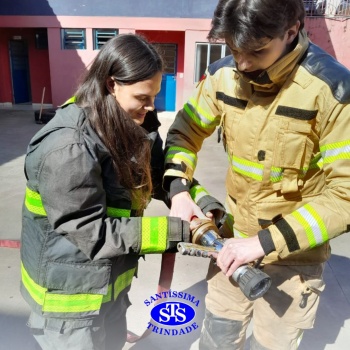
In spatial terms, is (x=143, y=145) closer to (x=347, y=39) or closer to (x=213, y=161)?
(x=213, y=161)

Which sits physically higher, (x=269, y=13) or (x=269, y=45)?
(x=269, y=13)

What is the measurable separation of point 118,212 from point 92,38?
479 inches

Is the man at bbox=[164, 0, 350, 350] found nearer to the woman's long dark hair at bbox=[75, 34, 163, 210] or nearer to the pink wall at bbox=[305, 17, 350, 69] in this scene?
the woman's long dark hair at bbox=[75, 34, 163, 210]

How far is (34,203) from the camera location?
1.45 m

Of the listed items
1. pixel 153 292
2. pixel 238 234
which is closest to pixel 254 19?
pixel 238 234

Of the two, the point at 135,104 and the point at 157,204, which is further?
the point at 157,204

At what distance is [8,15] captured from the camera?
41.7 ft

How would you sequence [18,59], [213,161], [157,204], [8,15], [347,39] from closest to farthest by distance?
[157,204], [213,161], [347,39], [8,15], [18,59]

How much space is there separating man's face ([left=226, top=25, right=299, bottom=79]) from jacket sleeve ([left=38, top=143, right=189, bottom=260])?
0.68 metres

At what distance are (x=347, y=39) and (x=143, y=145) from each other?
1211 cm

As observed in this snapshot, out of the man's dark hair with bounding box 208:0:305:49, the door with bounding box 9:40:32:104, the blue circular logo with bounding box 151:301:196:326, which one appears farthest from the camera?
the door with bounding box 9:40:32:104

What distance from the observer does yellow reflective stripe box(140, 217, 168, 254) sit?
144cm

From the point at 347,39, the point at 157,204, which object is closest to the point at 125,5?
the point at 347,39

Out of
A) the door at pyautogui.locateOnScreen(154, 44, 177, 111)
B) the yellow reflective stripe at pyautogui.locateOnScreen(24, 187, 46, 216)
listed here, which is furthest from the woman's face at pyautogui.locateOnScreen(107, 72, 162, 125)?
the door at pyautogui.locateOnScreen(154, 44, 177, 111)
